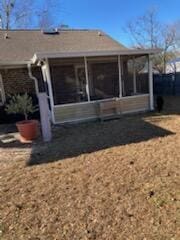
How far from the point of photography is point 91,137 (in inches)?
278

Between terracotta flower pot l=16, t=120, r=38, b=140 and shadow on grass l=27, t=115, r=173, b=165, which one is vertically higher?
terracotta flower pot l=16, t=120, r=38, b=140

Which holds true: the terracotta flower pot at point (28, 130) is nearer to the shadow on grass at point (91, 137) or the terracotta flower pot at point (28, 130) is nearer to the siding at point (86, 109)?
the shadow on grass at point (91, 137)

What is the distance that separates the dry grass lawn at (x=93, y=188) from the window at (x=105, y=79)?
317cm

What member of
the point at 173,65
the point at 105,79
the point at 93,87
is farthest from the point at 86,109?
the point at 173,65

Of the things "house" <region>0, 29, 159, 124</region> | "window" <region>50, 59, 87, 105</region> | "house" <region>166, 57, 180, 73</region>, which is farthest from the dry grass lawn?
"house" <region>166, 57, 180, 73</region>

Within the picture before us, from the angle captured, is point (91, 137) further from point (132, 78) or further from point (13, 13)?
point (13, 13)

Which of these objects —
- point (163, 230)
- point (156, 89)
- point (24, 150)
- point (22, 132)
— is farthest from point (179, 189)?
point (156, 89)

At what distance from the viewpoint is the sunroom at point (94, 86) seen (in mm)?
9039

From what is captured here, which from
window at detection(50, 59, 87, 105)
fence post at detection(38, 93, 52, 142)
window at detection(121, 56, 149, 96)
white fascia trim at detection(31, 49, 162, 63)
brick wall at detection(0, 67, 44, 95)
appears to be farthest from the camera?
brick wall at detection(0, 67, 44, 95)

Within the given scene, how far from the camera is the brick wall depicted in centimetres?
1061

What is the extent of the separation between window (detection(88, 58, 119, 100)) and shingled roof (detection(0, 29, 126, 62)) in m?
1.94

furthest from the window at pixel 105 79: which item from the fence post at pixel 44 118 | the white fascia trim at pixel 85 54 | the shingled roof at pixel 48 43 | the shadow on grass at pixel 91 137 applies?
the fence post at pixel 44 118

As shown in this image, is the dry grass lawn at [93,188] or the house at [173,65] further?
the house at [173,65]

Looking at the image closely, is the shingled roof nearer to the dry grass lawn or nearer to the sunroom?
the sunroom
